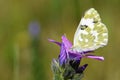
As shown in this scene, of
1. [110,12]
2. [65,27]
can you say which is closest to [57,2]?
[65,27]

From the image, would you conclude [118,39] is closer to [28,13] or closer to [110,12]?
[110,12]

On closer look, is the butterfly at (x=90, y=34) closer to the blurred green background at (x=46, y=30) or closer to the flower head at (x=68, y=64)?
the flower head at (x=68, y=64)

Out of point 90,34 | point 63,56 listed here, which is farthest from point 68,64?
point 90,34

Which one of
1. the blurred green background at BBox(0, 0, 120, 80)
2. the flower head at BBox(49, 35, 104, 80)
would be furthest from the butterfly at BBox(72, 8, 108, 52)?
the blurred green background at BBox(0, 0, 120, 80)

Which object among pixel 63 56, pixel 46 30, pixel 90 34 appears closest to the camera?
pixel 63 56

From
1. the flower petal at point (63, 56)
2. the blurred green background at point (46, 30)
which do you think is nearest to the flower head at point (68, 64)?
the flower petal at point (63, 56)

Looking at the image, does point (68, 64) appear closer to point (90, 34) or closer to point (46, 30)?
point (90, 34)
